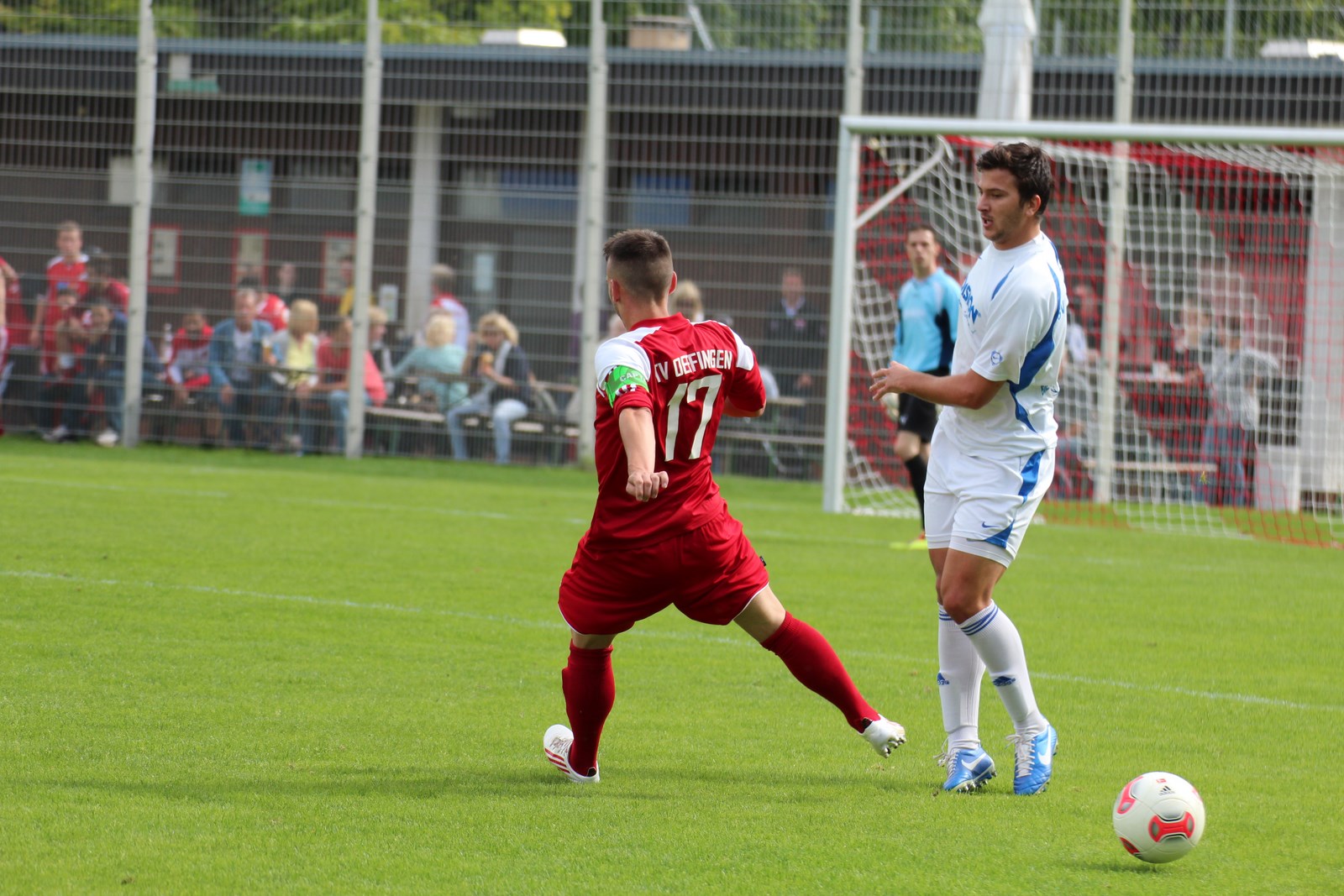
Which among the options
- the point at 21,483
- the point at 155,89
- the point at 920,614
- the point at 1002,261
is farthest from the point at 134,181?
the point at 1002,261

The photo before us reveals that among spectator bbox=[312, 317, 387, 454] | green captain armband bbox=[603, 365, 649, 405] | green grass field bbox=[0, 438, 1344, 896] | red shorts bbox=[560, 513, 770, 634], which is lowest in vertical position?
green grass field bbox=[0, 438, 1344, 896]

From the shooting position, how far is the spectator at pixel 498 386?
16594mm

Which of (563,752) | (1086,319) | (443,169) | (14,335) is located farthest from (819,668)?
(14,335)

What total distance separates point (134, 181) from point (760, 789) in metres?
14.4

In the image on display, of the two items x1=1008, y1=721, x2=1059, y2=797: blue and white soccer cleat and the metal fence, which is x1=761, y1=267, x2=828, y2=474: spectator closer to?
the metal fence

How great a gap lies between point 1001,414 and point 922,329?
5920 millimetres

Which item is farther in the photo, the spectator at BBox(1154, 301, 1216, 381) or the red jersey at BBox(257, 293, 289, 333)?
the red jersey at BBox(257, 293, 289, 333)

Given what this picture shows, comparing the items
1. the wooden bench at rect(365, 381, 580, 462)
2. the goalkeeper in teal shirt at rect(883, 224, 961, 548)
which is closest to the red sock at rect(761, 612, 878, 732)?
the goalkeeper in teal shirt at rect(883, 224, 961, 548)

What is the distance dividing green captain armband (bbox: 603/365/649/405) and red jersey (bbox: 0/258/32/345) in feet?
47.0

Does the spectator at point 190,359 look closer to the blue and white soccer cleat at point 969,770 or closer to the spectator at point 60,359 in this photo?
the spectator at point 60,359

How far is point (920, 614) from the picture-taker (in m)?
8.46

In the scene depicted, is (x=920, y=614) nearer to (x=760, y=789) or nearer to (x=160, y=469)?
(x=760, y=789)

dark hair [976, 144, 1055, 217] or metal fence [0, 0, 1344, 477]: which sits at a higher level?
metal fence [0, 0, 1344, 477]

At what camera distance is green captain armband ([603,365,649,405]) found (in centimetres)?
460
